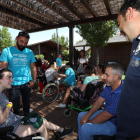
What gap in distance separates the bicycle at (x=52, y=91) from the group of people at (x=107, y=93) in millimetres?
914

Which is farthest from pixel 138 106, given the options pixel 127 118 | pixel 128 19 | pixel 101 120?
pixel 101 120

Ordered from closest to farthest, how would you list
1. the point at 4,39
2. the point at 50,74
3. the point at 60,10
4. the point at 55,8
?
the point at 55,8, the point at 60,10, the point at 50,74, the point at 4,39

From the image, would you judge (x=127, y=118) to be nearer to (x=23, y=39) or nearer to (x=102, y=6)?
(x=23, y=39)

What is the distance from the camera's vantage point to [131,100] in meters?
0.69

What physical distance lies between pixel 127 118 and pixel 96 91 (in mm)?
1948

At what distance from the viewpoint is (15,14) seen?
4246 mm

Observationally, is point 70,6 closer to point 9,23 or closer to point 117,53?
point 9,23

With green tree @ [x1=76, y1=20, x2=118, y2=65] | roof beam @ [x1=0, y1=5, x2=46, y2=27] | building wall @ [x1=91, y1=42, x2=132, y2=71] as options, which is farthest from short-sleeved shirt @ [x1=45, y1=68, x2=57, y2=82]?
building wall @ [x1=91, y1=42, x2=132, y2=71]

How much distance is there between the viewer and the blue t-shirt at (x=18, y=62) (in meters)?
2.30

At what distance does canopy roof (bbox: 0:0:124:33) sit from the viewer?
3.48 meters

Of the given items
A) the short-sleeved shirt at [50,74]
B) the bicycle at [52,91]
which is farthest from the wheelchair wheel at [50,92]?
the short-sleeved shirt at [50,74]

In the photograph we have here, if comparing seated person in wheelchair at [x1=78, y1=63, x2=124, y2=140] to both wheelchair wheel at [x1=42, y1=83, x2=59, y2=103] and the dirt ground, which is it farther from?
wheelchair wheel at [x1=42, y1=83, x2=59, y2=103]

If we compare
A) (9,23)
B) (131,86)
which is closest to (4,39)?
(9,23)

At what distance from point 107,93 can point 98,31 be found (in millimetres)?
10391
